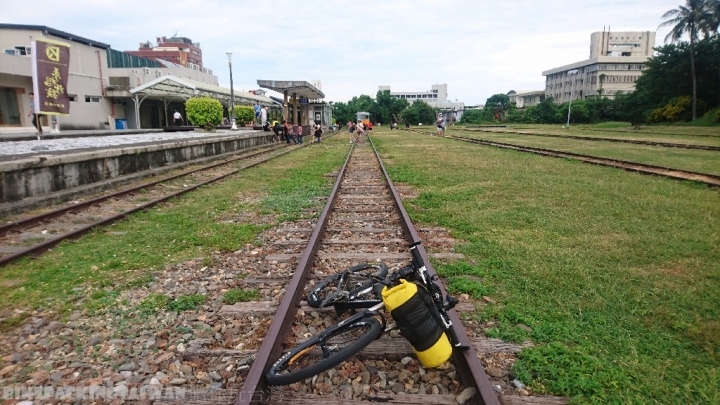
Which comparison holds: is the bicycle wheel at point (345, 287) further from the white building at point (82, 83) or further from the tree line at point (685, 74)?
the tree line at point (685, 74)

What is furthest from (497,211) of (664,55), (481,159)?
(664,55)

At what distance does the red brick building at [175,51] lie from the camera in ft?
345

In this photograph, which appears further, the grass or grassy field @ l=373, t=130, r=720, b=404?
the grass

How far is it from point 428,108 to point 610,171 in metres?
87.5

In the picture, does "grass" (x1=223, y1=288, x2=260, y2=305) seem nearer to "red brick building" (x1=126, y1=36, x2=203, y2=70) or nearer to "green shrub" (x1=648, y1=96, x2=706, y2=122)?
"green shrub" (x1=648, y1=96, x2=706, y2=122)

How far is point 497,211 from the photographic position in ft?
24.0

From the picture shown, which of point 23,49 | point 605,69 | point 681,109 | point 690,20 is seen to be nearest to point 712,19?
point 690,20

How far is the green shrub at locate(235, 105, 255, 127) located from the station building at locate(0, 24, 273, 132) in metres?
1.59

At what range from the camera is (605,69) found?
335ft

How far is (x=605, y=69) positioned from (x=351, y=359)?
4750 inches

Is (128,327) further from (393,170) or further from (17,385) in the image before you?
(393,170)

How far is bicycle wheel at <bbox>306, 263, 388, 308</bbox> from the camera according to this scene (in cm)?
360

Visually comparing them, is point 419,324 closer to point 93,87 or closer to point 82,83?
point 82,83

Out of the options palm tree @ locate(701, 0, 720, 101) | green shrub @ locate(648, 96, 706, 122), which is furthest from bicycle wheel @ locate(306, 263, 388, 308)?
palm tree @ locate(701, 0, 720, 101)
